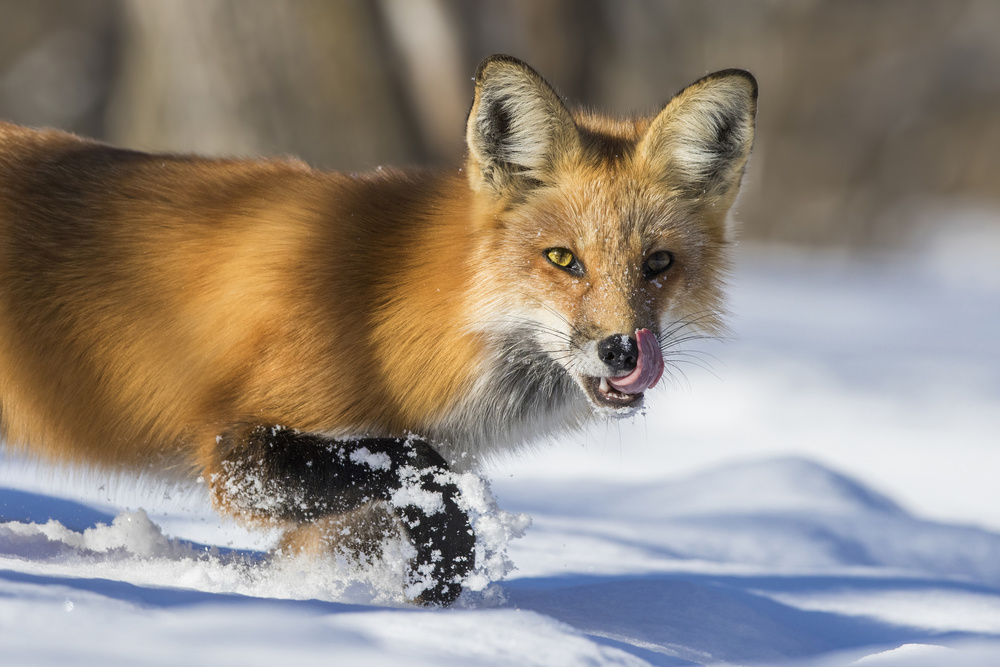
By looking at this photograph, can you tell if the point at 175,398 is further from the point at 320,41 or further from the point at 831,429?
the point at 320,41

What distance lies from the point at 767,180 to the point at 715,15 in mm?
3937

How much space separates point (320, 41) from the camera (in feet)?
32.1

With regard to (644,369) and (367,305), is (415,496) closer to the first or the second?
(367,305)

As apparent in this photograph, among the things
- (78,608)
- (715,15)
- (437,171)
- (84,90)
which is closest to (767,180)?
(715,15)

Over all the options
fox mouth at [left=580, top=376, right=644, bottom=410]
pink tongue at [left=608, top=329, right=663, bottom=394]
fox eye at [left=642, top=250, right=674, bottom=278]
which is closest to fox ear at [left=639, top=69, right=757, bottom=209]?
fox eye at [left=642, top=250, right=674, bottom=278]

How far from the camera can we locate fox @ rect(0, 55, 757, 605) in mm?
3285

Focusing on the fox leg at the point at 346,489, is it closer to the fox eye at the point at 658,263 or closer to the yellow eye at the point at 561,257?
the yellow eye at the point at 561,257

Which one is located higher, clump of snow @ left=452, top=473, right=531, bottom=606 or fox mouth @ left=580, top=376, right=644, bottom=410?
fox mouth @ left=580, top=376, right=644, bottom=410

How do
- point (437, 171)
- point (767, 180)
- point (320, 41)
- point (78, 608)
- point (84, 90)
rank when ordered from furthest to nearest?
point (767, 180) → point (84, 90) → point (320, 41) → point (437, 171) → point (78, 608)

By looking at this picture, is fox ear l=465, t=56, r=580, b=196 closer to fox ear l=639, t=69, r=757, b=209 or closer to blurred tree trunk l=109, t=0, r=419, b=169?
fox ear l=639, t=69, r=757, b=209

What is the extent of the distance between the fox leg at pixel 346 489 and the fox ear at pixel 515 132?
0.99 metres

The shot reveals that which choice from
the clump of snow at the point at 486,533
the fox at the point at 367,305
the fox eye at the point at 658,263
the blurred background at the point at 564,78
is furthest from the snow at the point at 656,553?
the blurred background at the point at 564,78

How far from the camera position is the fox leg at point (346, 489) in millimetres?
3229

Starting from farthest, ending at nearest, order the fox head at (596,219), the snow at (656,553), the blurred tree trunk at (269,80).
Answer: the blurred tree trunk at (269,80) < the fox head at (596,219) < the snow at (656,553)
